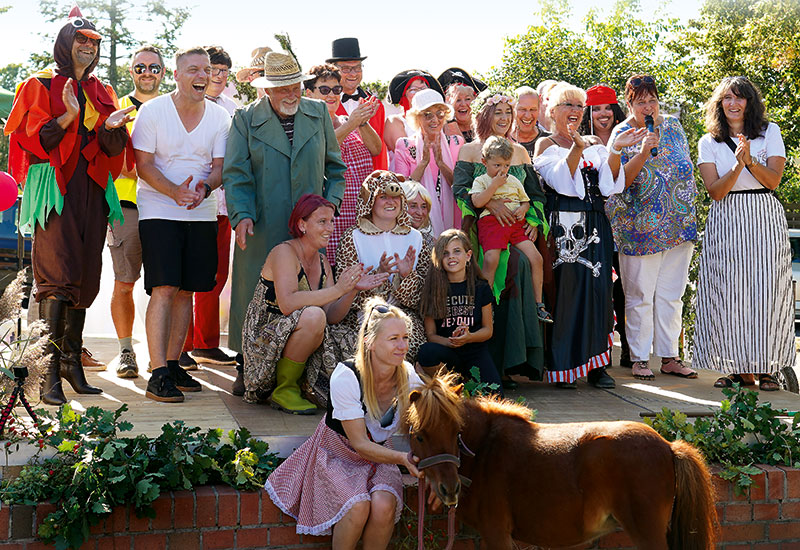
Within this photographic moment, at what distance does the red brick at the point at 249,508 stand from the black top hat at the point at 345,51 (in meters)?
4.05

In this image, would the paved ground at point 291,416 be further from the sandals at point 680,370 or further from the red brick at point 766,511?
the red brick at point 766,511

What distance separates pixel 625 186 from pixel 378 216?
1.99m

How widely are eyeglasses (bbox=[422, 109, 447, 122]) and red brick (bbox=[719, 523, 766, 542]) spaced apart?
10.4 feet

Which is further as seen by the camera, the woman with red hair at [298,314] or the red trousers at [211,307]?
the red trousers at [211,307]

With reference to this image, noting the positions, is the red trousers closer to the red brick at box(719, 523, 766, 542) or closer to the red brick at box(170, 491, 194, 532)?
the red brick at box(170, 491, 194, 532)

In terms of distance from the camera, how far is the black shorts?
570cm

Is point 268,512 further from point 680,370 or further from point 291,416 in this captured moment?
point 680,370

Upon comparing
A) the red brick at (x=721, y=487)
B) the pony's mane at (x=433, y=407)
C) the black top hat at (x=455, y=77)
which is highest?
the black top hat at (x=455, y=77)

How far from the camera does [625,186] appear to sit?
674cm

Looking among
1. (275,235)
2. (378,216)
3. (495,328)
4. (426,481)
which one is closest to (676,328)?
Result: (495,328)

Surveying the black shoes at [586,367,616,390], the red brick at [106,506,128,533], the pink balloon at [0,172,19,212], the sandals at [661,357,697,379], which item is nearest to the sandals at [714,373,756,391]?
the sandals at [661,357,697,379]

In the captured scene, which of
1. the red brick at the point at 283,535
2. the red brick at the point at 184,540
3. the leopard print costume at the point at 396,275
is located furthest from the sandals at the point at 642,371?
the red brick at the point at 184,540

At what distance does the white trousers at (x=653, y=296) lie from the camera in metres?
6.83

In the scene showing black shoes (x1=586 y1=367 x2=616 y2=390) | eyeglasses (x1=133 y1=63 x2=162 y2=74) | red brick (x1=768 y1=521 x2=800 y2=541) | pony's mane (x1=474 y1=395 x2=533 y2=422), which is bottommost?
red brick (x1=768 y1=521 x2=800 y2=541)
